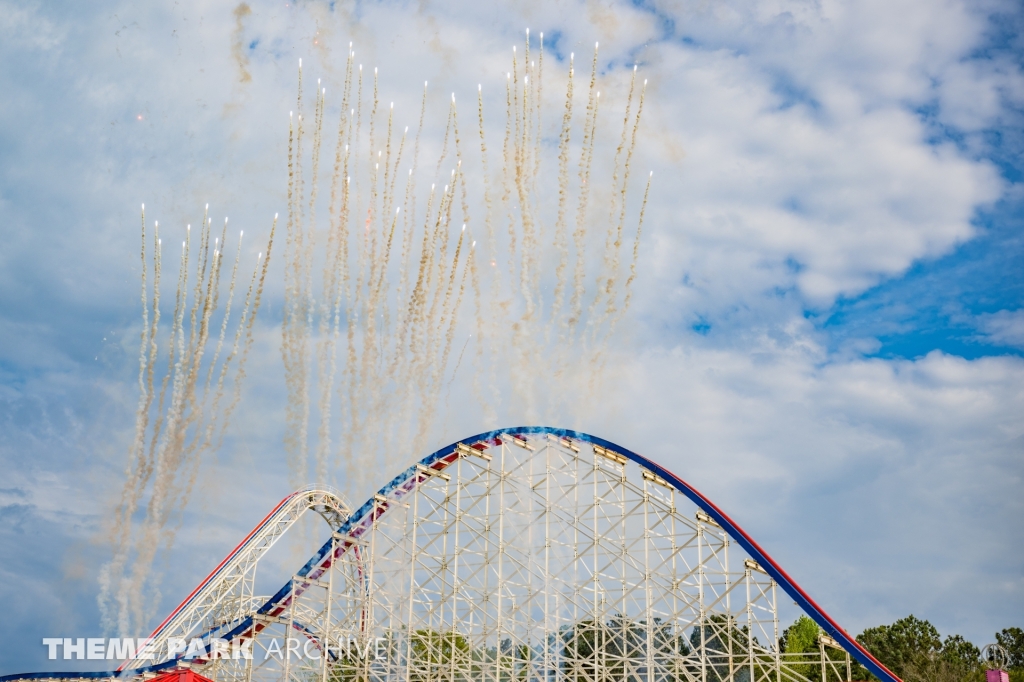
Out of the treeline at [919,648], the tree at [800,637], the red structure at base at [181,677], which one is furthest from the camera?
the tree at [800,637]

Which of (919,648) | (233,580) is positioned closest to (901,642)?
(919,648)

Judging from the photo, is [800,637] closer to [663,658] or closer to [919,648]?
[919,648]

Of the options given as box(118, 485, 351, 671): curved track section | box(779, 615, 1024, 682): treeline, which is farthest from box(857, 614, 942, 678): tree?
box(118, 485, 351, 671): curved track section

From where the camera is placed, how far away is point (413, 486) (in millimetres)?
33562

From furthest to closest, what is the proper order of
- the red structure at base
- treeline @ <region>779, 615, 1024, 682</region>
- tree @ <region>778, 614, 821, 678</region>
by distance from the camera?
1. tree @ <region>778, 614, 821, 678</region>
2. treeline @ <region>779, 615, 1024, 682</region>
3. the red structure at base

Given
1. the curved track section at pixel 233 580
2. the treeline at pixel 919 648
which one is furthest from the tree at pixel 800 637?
the curved track section at pixel 233 580

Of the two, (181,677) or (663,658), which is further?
(663,658)

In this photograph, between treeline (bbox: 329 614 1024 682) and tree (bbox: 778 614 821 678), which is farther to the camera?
tree (bbox: 778 614 821 678)

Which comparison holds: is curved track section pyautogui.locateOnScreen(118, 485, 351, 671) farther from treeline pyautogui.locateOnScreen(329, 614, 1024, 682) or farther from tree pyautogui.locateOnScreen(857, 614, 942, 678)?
tree pyautogui.locateOnScreen(857, 614, 942, 678)

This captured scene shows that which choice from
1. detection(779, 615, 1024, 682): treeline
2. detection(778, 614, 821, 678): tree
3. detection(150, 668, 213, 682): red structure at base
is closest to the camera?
detection(150, 668, 213, 682): red structure at base

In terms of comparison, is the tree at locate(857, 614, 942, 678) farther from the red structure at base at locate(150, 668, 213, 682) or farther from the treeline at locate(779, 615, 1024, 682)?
the red structure at base at locate(150, 668, 213, 682)

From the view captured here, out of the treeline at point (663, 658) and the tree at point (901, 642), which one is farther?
the tree at point (901, 642)

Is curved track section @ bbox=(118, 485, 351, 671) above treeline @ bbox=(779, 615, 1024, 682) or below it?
above

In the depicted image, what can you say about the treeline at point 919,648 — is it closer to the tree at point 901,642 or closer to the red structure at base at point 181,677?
the tree at point 901,642
